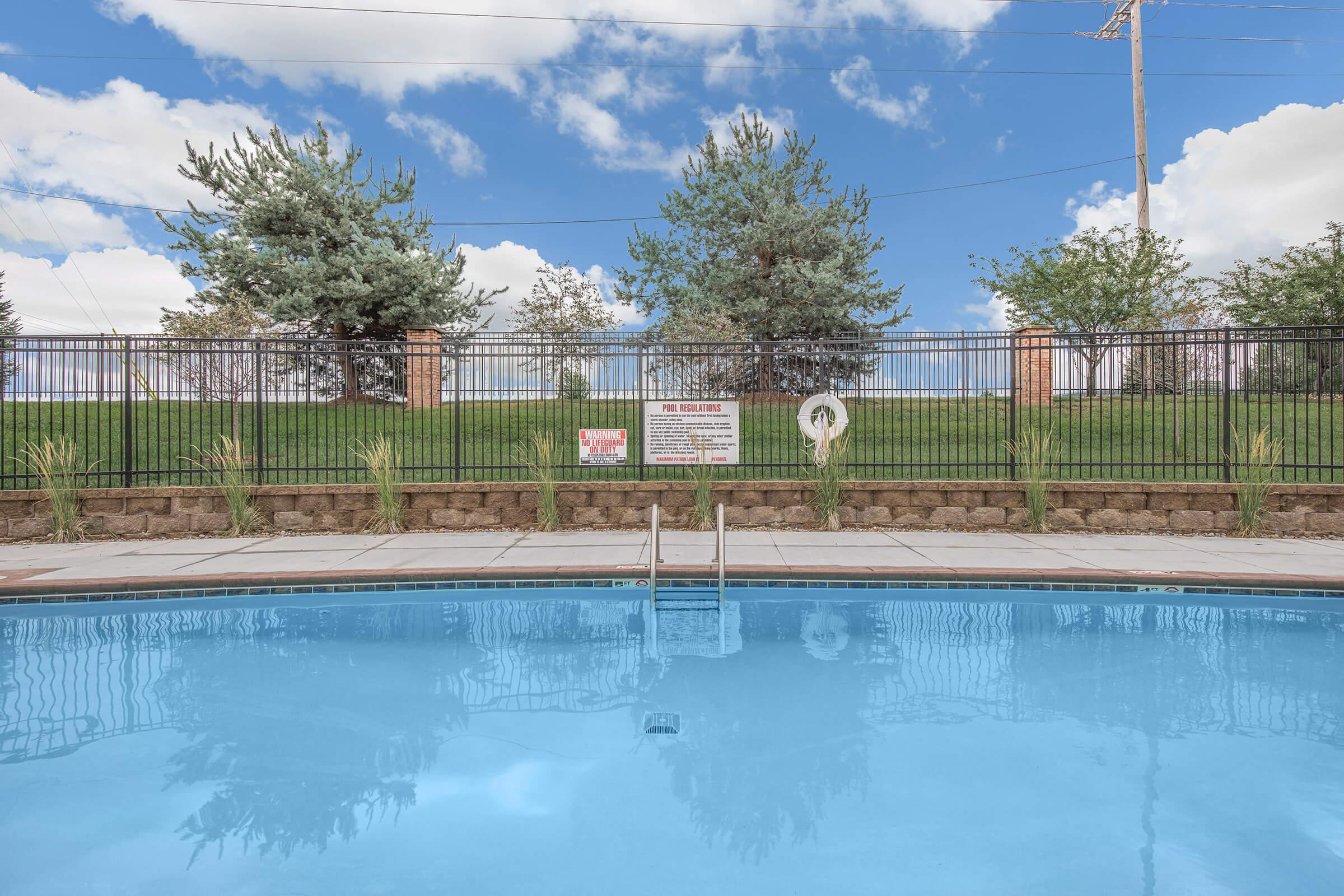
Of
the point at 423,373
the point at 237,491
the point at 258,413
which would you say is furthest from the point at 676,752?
the point at 423,373

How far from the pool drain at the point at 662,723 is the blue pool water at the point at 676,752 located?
0.10 ft

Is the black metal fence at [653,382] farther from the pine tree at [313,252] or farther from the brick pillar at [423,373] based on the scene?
the pine tree at [313,252]

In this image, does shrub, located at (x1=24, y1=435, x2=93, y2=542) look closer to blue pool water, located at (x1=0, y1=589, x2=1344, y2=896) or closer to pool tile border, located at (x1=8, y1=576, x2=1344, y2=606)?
pool tile border, located at (x1=8, y1=576, x2=1344, y2=606)

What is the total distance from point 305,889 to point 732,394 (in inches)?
329

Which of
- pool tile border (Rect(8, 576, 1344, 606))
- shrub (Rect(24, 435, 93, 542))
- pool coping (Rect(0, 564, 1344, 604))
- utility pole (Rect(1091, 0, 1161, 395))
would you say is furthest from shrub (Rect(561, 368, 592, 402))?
utility pole (Rect(1091, 0, 1161, 395))

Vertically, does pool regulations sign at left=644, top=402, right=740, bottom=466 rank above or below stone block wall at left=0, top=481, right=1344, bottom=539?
above

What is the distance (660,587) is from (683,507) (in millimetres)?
3226

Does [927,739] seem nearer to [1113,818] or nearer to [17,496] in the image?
[1113,818]

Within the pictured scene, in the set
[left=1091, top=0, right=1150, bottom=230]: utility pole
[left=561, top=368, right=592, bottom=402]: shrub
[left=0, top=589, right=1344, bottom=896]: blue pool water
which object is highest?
[left=1091, top=0, right=1150, bottom=230]: utility pole

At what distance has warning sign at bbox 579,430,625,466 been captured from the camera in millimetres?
10008

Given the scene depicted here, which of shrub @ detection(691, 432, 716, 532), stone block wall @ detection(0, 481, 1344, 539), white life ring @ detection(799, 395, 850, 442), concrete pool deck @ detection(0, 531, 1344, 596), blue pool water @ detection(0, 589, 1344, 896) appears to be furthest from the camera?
white life ring @ detection(799, 395, 850, 442)

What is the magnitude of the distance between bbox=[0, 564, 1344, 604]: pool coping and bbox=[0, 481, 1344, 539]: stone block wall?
2795mm

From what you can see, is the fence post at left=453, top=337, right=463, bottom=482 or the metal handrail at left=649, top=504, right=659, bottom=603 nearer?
the metal handrail at left=649, top=504, right=659, bottom=603

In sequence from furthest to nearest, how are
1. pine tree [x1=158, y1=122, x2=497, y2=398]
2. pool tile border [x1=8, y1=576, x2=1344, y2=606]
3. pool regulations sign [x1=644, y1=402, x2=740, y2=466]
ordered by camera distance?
pine tree [x1=158, y1=122, x2=497, y2=398] < pool regulations sign [x1=644, y1=402, x2=740, y2=466] < pool tile border [x1=8, y1=576, x2=1344, y2=606]
